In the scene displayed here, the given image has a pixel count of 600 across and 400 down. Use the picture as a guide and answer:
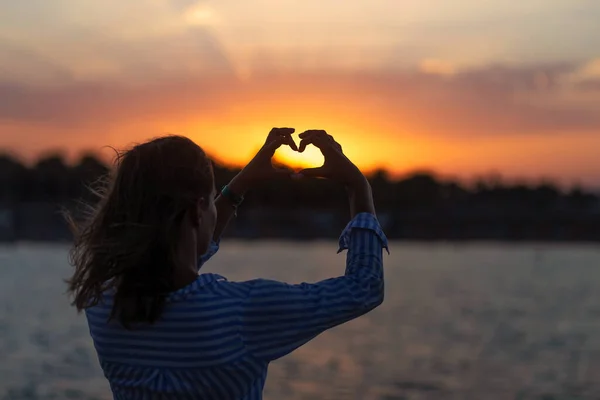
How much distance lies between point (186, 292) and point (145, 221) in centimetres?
13

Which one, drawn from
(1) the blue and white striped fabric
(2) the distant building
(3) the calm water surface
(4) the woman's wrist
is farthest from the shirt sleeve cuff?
(2) the distant building

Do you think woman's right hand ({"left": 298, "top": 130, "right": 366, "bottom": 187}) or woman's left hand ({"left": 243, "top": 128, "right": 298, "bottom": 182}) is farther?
woman's left hand ({"left": 243, "top": 128, "right": 298, "bottom": 182})

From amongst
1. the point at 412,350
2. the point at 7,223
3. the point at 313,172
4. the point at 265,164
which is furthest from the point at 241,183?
the point at 7,223

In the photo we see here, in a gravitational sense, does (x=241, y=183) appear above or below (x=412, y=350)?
above

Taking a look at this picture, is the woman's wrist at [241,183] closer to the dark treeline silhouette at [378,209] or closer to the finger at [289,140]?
the finger at [289,140]

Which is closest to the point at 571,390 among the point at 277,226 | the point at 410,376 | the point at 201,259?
the point at 410,376

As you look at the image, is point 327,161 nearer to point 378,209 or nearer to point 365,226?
point 365,226

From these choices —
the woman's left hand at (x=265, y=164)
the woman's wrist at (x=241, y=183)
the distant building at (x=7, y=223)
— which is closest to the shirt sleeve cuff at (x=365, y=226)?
the woman's left hand at (x=265, y=164)

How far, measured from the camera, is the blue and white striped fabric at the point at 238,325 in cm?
148

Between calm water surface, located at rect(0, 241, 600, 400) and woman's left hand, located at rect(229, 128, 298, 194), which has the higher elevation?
woman's left hand, located at rect(229, 128, 298, 194)

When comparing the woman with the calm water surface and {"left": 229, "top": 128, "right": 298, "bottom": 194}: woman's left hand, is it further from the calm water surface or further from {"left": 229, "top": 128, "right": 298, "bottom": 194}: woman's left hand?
the calm water surface

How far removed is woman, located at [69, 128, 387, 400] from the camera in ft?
4.88

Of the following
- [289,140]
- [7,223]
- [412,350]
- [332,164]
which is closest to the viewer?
[332,164]

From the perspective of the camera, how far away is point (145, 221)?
1.51 meters
